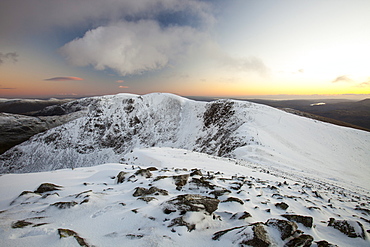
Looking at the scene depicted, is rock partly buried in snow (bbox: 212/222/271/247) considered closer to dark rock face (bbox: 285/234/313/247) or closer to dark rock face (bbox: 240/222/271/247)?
dark rock face (bbox: 240/222/271/247)

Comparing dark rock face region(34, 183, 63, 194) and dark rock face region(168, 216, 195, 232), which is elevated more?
dark rock face region(34, 183, 63, 194)

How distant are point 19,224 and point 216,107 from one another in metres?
41.4

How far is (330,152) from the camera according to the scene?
22281 mm

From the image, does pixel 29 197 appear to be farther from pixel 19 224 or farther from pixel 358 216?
pixel 358 216

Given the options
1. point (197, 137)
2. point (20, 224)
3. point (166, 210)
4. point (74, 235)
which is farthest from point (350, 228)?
point (197, 137)

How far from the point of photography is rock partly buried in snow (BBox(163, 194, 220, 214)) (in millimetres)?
3579

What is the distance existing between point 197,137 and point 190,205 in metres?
34.2

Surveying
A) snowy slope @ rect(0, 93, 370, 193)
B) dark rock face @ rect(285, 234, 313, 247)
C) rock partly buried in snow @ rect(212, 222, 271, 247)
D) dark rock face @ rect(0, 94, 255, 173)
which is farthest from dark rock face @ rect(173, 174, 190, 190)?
dark rock face @ rect(0, 94, 255, 173)

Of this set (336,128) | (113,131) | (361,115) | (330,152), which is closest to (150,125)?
(113,131)

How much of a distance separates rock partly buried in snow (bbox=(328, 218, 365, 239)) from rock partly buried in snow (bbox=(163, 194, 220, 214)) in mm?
3198

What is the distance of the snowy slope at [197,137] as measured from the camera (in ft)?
64.1

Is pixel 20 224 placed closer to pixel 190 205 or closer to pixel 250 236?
pixel 190 205

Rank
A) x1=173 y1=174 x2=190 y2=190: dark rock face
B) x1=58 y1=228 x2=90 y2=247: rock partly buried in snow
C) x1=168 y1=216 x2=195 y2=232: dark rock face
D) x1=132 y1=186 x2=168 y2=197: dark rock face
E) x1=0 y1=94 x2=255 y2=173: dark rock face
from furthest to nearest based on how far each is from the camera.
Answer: x1=0 y1=94 x2=255 y2=173: dark rock face
x1=173 y1=174 x2=190 y2=190: dark rock face
x1=132 y1=186 x2=168 y2=197: dark rock face
x1=168 y1=216 x2=195 y2=232: dark rock face
x1=58 y1=228 x2=90 y2=247: rock partly buried in snow

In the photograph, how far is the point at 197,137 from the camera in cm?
3775
